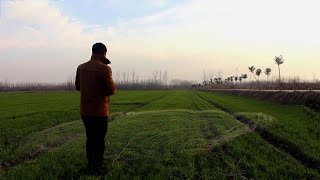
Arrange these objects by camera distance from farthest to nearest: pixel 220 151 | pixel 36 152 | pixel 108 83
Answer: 1. pixel 36 152
2. pixel 220 151
3. pixel 108 83

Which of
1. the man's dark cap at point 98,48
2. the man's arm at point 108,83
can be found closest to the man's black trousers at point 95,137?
the man's arm at point 108,83

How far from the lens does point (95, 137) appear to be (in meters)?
7.34

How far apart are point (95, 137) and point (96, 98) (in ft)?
2.58

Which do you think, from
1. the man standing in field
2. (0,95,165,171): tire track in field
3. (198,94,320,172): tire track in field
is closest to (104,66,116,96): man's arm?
the man standing in field

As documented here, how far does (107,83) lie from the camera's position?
23.4 feet

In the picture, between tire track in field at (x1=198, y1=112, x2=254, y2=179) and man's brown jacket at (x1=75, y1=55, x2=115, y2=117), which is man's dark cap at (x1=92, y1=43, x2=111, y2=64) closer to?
man's brown jacket at (x1=75, y1=55, x2=115, y2=117)

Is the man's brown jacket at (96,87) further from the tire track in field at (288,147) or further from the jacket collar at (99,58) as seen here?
the tire track in field at (288,147)

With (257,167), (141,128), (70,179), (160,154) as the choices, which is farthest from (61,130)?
(257,167)

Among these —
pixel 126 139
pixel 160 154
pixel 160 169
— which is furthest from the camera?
pixel 126 139

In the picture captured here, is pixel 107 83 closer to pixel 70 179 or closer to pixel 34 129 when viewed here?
pixel 70 179

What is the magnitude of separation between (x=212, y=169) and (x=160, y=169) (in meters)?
1.04

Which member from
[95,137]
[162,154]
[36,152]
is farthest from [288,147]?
[36,152]

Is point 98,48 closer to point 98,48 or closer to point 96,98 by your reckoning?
point 98,48

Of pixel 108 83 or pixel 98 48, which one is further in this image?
pixel 98 48
